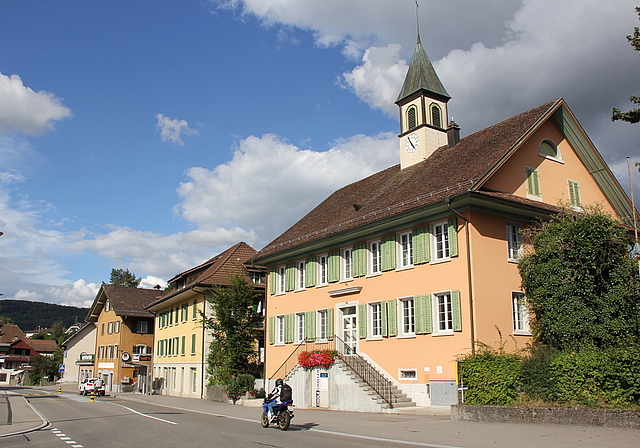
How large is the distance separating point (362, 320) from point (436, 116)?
1108 cm

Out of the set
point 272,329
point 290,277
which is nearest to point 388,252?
point 290,277

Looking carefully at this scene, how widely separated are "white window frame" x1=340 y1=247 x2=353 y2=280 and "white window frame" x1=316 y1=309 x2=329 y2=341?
2021 mm

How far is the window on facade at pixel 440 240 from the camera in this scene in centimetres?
2094

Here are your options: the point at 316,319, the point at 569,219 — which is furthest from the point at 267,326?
the point at 569,219

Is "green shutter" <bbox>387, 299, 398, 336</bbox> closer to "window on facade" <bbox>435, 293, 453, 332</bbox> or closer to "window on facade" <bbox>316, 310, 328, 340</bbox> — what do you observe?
"window on facade" <bbox>435, 293, 453, 332</bbox>

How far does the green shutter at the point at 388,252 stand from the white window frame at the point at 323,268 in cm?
415

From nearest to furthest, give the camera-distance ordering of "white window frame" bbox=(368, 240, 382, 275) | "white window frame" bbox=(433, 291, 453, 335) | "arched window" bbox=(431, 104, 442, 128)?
"white window frame" bbox=(433, 291, 453, 335)
"white window frame" bbox=(368, 240, 382, 275)
"arched window" bbox=(431, 104, 442, 128)

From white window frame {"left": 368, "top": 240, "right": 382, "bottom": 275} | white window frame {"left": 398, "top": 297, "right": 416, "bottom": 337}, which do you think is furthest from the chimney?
white window frame {"left": 398, "top": 297, "right": 416, "bottom": 337}

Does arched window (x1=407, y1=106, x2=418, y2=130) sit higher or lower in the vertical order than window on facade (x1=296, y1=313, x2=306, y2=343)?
higher

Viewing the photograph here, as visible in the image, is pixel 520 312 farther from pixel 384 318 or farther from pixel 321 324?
pixel 321 324

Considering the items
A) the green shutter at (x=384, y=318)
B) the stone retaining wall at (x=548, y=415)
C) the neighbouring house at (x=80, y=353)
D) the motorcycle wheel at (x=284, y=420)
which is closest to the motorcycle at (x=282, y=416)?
the motorcycle wheel at (x=284, y=420)

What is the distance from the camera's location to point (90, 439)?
13430 millimetres

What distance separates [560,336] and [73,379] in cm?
7510

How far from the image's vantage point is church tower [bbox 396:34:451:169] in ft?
93.2
